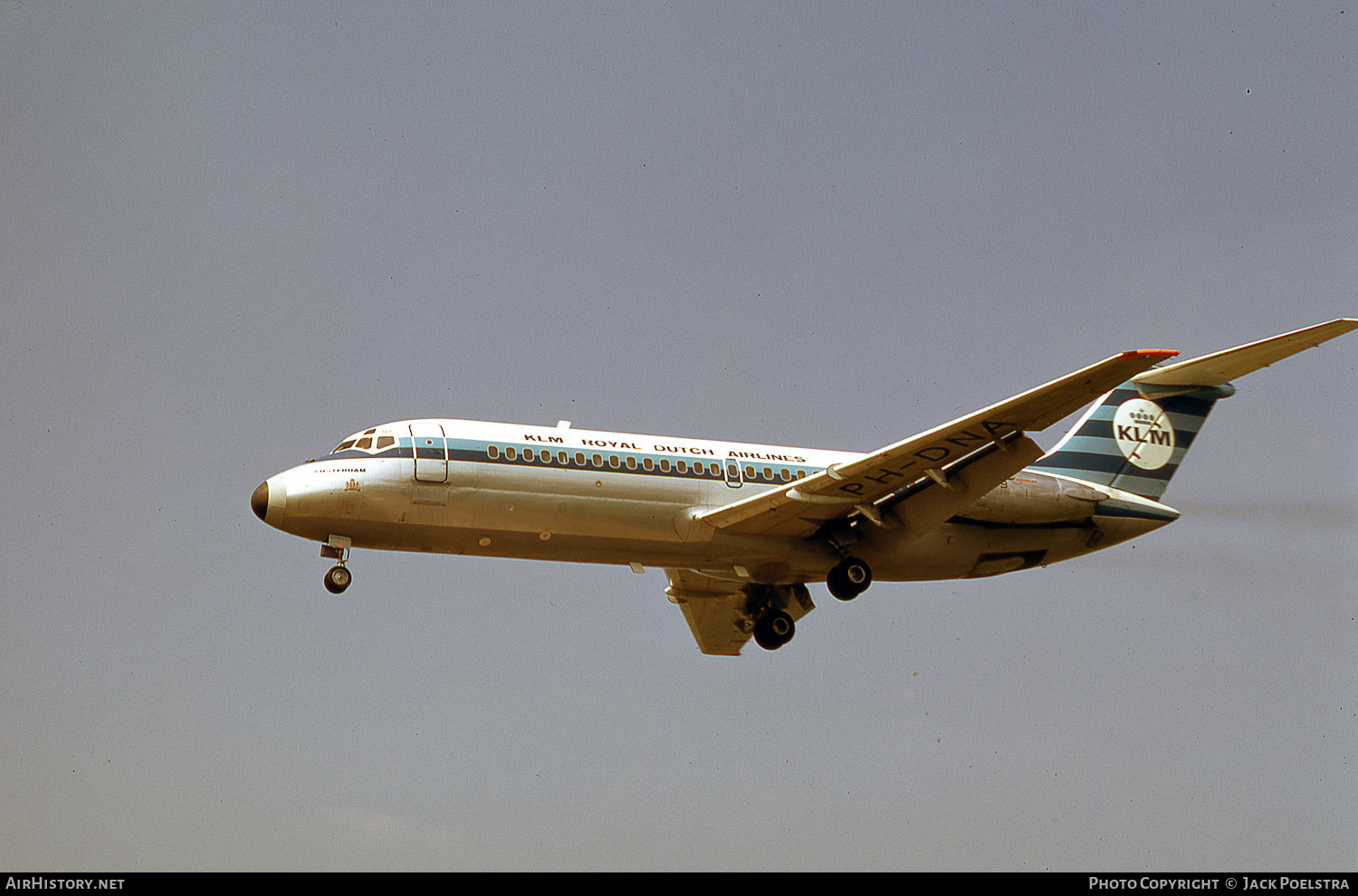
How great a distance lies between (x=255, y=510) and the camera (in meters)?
25.1

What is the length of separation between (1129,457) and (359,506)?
662 inches

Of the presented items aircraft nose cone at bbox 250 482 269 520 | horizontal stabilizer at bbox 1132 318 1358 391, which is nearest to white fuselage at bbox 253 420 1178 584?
aircraft nose cone at bbox 250 482 269 520

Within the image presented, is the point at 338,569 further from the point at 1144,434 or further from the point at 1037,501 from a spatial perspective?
the point at 1144,434

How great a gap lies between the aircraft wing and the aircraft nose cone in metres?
7.99

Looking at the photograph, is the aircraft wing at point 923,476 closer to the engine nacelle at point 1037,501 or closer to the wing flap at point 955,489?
the wing flap at point 955,489

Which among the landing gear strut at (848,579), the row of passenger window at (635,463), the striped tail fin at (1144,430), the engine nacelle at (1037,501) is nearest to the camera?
the row of passenger window at (635,463)

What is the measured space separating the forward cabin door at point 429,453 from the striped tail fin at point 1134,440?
13.2 metres

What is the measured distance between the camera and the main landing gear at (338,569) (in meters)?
25.5

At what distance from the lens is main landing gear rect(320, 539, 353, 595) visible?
2555 centimetres

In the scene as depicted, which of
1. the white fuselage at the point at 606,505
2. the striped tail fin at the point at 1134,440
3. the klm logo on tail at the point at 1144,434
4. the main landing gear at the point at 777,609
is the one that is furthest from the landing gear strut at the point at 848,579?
the klm logo on tail at the point at 1144,434
